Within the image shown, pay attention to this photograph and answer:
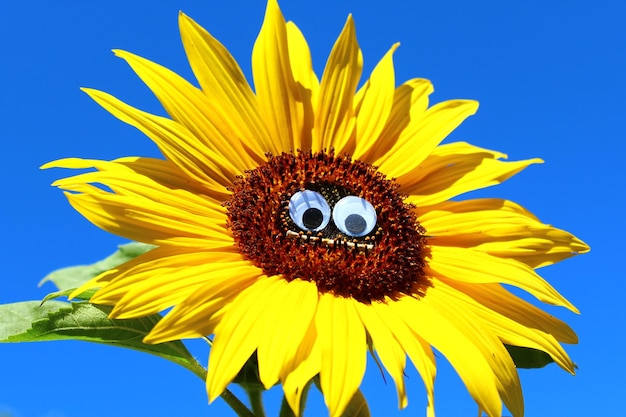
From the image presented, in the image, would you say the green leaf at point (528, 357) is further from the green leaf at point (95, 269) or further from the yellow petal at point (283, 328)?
the green leaf at point (95, 269)

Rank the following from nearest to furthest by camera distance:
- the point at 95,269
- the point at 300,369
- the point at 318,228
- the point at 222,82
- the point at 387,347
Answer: the point at 300,369
the point at 387,347
the point at 318,228
the point at 222,82
the point at 95,269

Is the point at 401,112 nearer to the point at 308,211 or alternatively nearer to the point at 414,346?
the point at 308,211

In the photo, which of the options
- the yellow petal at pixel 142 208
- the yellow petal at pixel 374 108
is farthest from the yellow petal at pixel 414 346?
the yellow petal at pixel 374 108

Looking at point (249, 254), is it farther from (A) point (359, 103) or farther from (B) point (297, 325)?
(A) point (359, 103)

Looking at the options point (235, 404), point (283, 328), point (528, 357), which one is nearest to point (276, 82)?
point (283, 328)

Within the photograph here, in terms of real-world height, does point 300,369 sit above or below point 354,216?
below

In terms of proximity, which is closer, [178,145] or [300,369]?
[300,369]

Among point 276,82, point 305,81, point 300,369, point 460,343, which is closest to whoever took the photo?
point 300,369

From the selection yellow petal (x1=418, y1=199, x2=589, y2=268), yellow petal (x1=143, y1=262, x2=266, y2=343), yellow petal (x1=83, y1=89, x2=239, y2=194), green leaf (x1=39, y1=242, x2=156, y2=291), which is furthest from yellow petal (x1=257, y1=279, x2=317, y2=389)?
green leaf (x1=39, y1=242, x2=156, y2=291)
